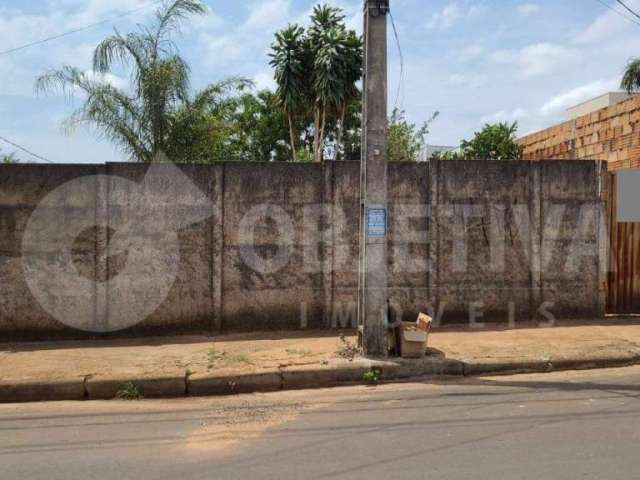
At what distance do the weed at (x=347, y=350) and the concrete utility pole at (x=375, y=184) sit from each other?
0.56 feet

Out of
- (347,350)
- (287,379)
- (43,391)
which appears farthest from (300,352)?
(43,391)

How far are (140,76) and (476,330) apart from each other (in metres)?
8.75

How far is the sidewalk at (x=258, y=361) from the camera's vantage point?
6.57m

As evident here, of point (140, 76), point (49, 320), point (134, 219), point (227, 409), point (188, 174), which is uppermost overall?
point (140, 76)

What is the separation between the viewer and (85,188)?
856 cm

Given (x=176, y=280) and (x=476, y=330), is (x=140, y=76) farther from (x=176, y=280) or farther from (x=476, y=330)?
(x=476, y=330)

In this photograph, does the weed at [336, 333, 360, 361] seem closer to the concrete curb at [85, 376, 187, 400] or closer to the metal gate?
the concrete curb at [85, 376, 187, 400]

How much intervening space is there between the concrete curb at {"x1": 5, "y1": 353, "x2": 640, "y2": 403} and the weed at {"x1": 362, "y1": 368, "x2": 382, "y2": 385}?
2 centimetres

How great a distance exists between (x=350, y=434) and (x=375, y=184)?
3.27 metres

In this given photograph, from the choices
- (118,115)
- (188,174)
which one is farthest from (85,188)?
(118,115)

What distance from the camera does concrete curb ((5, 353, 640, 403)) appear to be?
21.3 feet

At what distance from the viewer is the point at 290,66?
1051 inches

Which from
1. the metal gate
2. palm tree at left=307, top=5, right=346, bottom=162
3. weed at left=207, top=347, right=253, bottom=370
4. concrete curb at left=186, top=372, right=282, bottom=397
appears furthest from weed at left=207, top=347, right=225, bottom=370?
palm tree at left=307, top=5, right=346, bottom=162

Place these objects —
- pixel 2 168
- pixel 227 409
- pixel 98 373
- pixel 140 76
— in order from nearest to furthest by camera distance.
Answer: pixel 227 409 < pixel 98 373 < pixel 2 168 < pixel 140 76
